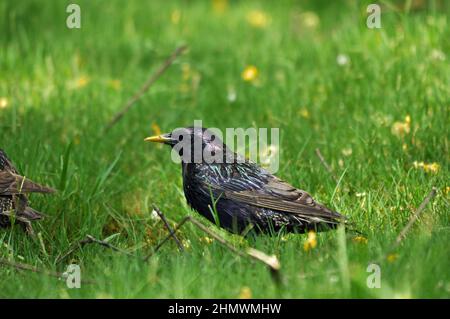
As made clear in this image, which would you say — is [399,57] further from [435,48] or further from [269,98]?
[269,98]

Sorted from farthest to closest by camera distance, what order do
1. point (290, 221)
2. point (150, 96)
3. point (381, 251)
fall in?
point (150, 96) < point (290, 221) < point (381, 251)

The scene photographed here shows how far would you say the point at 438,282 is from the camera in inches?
151

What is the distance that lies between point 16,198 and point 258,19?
5450 mm

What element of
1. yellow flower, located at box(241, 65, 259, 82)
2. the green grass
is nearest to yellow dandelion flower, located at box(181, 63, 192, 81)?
the green grass

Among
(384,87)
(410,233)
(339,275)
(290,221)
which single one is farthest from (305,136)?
(339,275)

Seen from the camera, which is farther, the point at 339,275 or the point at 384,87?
the point at 384,87

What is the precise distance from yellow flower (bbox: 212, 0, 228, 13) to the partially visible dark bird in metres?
5.72

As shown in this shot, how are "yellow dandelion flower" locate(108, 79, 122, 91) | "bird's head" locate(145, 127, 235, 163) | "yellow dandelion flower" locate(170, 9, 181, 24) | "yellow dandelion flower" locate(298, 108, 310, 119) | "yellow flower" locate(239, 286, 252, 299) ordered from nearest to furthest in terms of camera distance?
"yellow flower" locate(239, 286, 252, 299) → "bird's head" locate(145, 127, 235, 163) → "yellow dandelion flower" locate(298, 108, 310, 119) → "yellow dandelion flower" locate(108, 79, 122, 91) → "yellow dandelion flower" locate(170, 9, 181, 24)

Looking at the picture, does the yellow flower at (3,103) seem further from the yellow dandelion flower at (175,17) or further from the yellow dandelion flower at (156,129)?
the yellow dandelion flower at (175,17)

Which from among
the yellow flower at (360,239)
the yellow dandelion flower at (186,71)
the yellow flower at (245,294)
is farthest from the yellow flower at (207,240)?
the yellow dandelion flower at (186,71)

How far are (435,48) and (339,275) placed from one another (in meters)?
3.76

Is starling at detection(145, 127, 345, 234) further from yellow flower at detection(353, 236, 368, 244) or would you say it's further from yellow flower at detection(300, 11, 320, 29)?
yellow flower at detection(300, 11, 320, 29)

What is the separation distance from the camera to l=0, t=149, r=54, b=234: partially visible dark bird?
5.09 m
